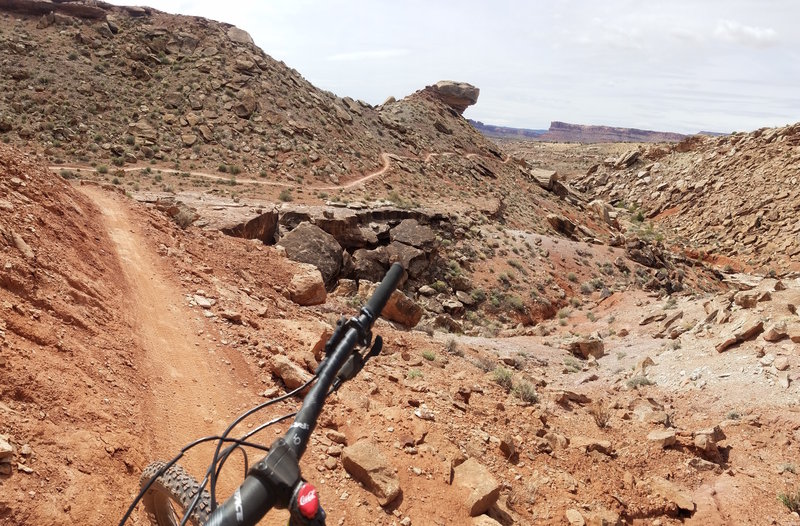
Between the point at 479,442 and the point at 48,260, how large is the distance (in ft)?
19.9

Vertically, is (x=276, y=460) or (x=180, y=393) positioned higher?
(x=276, y=460)

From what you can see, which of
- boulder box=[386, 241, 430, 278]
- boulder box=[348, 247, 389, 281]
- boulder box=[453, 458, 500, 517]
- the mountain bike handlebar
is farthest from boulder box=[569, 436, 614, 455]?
boulder box=[386, 241, 430, 278]

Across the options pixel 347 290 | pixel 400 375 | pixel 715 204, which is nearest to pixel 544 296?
pixel 347 290

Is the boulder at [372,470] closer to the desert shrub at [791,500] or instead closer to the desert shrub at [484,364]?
the desert shrub at [791,500]

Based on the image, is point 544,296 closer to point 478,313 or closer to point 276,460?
point 478,313

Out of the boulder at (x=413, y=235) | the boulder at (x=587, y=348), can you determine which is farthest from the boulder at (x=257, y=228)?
the boulder at (x=587, y=348)

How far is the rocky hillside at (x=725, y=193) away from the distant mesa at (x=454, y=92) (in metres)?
17.9

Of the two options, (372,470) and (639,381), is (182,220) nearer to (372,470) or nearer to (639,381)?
(372,470)

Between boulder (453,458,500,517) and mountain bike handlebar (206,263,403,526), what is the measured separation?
150 inches

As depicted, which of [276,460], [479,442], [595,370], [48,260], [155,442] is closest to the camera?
[276,460]

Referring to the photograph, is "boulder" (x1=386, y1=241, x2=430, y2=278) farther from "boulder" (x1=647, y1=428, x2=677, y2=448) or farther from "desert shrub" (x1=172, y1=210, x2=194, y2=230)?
"boulder" (x1=647, y1=428, x2=677, y2=448)

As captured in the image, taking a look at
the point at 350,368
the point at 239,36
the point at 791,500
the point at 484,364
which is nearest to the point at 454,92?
the point at 239,36

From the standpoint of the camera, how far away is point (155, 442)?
16.4ft

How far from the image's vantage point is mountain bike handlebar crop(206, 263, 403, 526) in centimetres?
183
